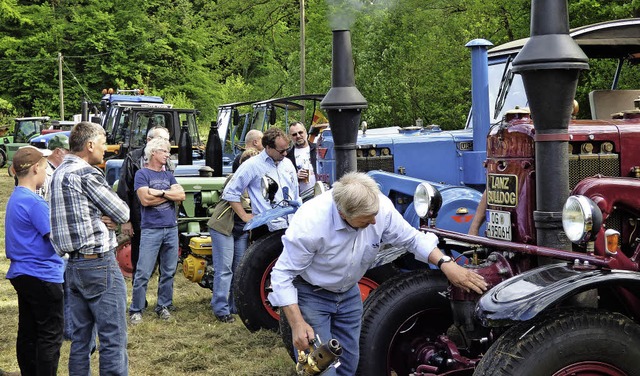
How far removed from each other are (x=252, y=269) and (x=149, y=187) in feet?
4.29

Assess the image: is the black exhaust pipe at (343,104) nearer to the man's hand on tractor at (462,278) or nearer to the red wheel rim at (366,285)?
the red wheel rim at (366,285)

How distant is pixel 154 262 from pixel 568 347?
15.0 ft

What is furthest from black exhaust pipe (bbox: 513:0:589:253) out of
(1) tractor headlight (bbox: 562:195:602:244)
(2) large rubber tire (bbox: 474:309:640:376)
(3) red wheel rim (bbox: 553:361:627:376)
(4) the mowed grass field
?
(4) the mowed grass field

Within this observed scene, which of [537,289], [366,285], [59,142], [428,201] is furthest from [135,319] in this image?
[537,289]

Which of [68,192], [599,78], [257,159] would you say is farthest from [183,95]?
[68,192]

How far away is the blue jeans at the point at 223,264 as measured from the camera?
7.50m

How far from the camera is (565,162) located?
428 cm

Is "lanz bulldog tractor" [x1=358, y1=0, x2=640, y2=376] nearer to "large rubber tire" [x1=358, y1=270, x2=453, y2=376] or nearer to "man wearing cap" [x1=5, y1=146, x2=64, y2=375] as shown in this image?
"large rubber tire" [x1=358, y1=270, x2=453, y2=376]

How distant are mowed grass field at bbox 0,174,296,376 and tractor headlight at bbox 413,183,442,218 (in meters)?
1.57

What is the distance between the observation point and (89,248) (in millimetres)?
4715

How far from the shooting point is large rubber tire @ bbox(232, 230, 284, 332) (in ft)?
22.3

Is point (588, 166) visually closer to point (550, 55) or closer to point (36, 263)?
point (550, 55)

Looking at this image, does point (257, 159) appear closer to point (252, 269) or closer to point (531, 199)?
point (252, 269)

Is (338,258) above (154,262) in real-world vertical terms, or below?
above
